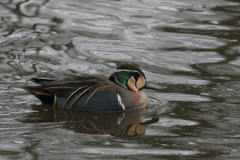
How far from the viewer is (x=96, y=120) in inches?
290

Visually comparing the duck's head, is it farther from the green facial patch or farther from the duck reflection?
the duck reflection

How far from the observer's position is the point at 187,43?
446 inches

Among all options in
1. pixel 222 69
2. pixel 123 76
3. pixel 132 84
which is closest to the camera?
pixel 123 76

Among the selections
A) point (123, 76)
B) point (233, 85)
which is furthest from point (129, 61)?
point (233, 85)

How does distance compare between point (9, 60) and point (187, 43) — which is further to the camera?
point (187, 43)

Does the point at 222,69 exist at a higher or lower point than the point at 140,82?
higher

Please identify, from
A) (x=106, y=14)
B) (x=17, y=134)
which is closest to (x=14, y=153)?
(x=17, y=134)

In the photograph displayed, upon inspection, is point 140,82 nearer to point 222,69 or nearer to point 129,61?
point 129,61

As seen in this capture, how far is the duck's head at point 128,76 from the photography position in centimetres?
800

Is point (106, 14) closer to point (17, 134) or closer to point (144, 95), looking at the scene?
point (144, 95)

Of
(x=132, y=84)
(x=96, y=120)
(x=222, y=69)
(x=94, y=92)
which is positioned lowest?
(x=96, y=120)

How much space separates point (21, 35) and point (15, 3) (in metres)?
2.85

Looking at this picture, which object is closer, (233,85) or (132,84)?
(132,84)

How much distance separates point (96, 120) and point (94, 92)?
1.90 ft
